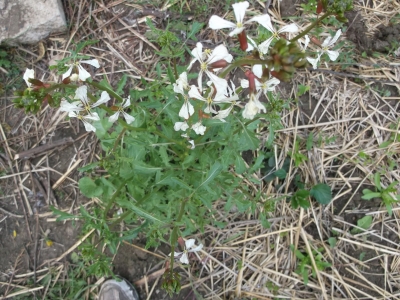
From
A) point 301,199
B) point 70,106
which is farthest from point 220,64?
point 301,199

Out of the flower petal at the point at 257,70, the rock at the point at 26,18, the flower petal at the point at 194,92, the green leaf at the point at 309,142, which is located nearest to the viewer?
the flower petal at the point at 257,70

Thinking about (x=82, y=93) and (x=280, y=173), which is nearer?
(x=82, y=93)

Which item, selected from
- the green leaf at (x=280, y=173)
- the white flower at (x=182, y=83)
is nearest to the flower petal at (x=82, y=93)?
the white flower at (x=182, y=83)

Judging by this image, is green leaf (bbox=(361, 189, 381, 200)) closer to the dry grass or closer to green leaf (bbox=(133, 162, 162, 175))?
the dry grass

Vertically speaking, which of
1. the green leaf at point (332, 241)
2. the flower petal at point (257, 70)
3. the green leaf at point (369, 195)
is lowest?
the green leaf at point (332, 241)

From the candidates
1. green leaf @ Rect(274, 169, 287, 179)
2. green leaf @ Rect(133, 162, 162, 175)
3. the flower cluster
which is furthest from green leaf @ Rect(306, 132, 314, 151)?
green leaf @ Rect(133, 162, 162, 175)

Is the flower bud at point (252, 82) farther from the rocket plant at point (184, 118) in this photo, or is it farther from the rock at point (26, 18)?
the rock at point (26, 18)

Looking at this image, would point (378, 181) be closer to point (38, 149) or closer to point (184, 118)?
point (184, 118)
